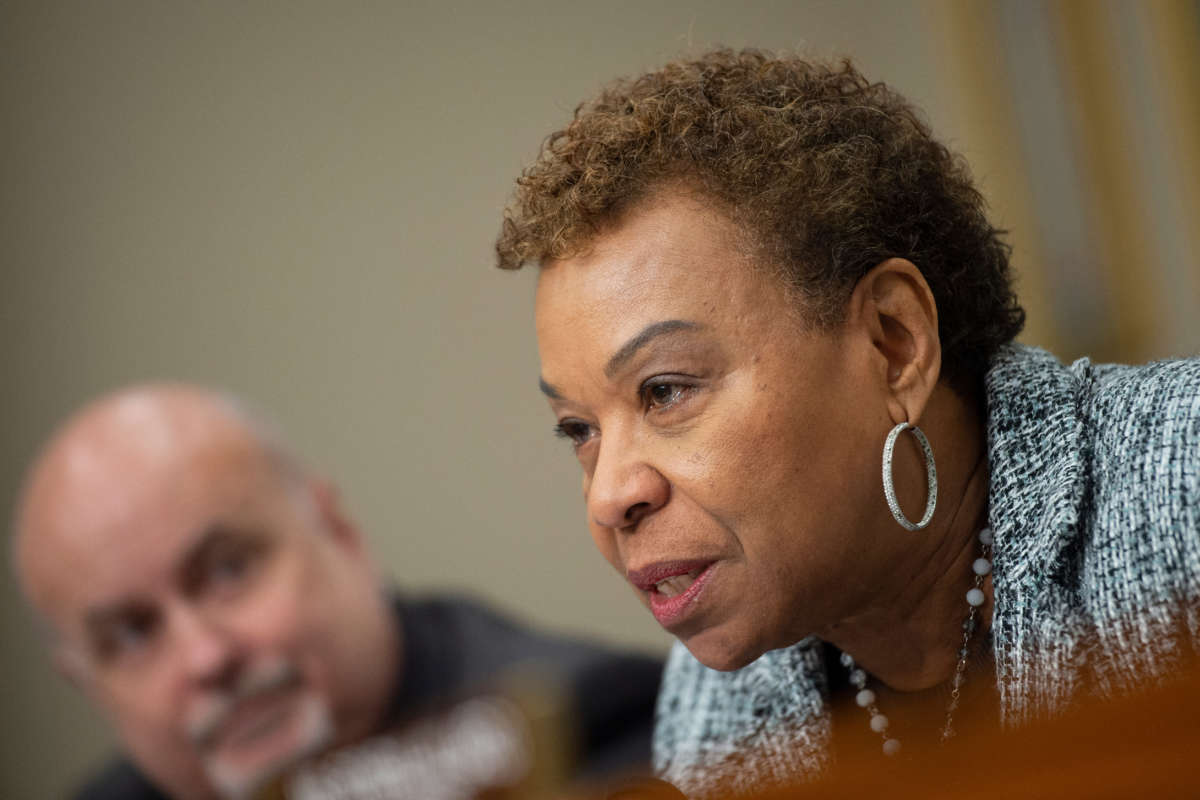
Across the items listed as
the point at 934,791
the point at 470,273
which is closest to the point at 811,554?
the point at 934,791

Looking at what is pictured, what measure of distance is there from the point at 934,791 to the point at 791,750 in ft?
2.91

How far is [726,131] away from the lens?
104 centimetres

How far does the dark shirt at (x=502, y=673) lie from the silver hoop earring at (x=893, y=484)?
2.33 ft

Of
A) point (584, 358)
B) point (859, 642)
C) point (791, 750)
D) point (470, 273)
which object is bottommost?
point (791, 750)

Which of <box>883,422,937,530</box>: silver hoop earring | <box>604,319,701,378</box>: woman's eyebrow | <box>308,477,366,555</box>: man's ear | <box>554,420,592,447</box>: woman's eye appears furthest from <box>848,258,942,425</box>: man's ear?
<box>308,477,366,555</box>: man's ear

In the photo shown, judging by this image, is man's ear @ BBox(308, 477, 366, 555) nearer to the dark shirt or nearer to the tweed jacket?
the dark shirt

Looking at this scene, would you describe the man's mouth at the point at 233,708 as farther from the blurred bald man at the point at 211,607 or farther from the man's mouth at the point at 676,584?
the man's mouth at the point at 676,584

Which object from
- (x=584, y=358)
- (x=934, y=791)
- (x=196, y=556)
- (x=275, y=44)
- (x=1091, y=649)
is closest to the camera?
(x=934, y=791)

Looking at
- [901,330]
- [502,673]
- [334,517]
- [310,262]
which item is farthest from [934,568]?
[310,262]

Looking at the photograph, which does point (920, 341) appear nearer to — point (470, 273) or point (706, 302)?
point (706, 302)

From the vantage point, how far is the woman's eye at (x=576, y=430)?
1.09 meters

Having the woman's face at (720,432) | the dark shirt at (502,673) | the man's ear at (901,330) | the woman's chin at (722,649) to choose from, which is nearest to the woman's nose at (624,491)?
the woman's face at (720,432)

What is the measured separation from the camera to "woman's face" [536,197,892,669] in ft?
3.24

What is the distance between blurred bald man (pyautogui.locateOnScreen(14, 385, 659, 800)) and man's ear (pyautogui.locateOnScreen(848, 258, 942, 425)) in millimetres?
784
